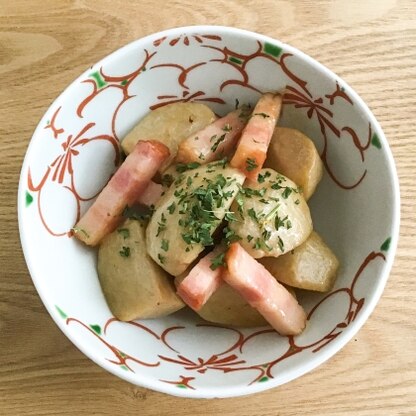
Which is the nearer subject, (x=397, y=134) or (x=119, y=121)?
(x=119, y=121)

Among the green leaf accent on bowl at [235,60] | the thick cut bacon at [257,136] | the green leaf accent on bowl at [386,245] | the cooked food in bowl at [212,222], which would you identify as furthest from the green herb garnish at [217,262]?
the green leaf accent on bowl at [235,60]

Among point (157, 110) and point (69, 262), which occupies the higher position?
point (157, 110)

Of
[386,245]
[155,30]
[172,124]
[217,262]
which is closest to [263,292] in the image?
[217,262]

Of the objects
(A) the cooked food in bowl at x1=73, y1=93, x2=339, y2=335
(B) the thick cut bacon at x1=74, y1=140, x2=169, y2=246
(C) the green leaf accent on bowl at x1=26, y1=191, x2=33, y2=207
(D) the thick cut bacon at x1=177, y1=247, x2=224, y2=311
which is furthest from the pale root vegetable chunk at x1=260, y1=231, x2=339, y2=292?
(C) the green leaf accent on bowl at x1=26, y1=191, x2=33, y2=207

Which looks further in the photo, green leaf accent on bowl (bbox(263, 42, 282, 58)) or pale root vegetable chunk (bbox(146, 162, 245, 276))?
Answer: green leaf accent on bowl (bbox(263, 42, 282, 58))

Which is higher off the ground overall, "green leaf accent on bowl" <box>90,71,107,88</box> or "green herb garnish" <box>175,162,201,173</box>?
"green leaf accent on bowl" <box>90,71,107,88</box>

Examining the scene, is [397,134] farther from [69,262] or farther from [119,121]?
[69,262]

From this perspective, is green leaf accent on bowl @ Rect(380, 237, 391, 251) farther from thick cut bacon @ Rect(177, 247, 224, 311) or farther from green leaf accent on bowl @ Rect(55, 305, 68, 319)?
green leaf accent on bowl @ Rect(55, 305, 68, 319)

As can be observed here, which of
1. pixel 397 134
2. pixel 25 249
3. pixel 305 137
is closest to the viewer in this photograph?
pixel 25 249

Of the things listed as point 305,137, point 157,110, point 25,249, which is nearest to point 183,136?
point 157,110
